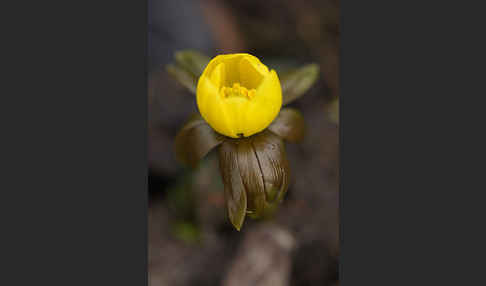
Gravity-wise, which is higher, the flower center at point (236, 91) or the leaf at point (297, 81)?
the leaf at point (297, 81)

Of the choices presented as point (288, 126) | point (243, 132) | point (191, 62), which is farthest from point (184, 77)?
point (288, 126)

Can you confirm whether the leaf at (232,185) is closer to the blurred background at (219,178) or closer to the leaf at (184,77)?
the leaf at (184,77)

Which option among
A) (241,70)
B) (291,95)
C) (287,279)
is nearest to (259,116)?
(241,70)

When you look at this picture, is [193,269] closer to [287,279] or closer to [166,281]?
[166,281]

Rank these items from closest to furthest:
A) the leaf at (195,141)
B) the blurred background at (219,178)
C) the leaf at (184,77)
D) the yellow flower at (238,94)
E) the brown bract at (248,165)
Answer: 1. the yellow flower at (238,94)
2. the brown bract at (248,165)
3. the leaf at (195,141)
4. the leaf at (184,77)
5. the blurred background at (219,178)

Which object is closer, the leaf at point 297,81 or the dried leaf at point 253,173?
the dried leaf at point 253,173

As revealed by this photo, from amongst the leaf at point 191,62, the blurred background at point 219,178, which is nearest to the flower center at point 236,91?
the leaf at point 191,62

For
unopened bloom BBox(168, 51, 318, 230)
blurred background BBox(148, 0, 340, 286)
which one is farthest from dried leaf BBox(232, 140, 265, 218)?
blurred background BBox(148, 0, 340, 286)

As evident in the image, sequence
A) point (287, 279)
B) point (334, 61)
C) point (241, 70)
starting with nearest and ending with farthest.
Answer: point (241, 70) < point (287, 279) < point (334, 61)
